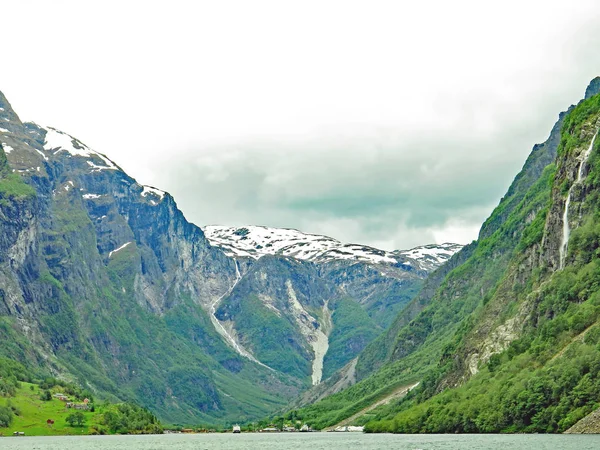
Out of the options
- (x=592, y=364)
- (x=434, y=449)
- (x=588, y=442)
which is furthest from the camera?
(x=592, y=364)

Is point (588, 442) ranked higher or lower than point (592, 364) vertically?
lower

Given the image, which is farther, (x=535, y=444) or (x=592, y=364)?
(x=592, y=364)

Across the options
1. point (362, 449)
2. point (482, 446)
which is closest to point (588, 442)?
point (482, 446)

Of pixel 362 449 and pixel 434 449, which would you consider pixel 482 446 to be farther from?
pixel 362 449

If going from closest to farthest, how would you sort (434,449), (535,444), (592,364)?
(535,444)
(434,449)
(592,364)

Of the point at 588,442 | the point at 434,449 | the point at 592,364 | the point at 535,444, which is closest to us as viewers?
the point at 588,442

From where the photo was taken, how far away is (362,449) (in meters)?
195

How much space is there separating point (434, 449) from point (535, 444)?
22.1 m

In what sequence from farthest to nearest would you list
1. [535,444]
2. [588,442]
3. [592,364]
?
[592,364], [535,444], [588,442]

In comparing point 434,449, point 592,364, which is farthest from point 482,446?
point 592,364

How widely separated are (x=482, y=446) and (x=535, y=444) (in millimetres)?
11957

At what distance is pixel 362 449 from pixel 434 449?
26206 millimetres

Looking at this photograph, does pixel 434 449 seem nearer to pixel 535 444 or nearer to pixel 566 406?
pixel 535 444

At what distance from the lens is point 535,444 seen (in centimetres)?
15788
